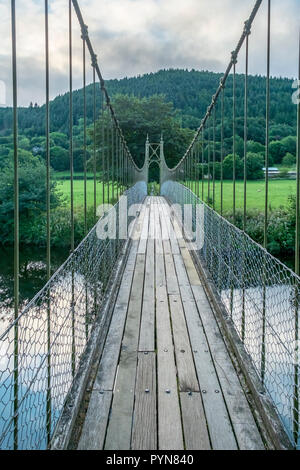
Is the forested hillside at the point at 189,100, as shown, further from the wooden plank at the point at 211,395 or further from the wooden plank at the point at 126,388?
the wooden plank at the point at 211,395

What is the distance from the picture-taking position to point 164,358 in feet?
5.33

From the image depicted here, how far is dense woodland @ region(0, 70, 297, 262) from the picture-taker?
6.95 meters

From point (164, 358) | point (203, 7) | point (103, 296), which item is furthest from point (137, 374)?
point (203, 7)

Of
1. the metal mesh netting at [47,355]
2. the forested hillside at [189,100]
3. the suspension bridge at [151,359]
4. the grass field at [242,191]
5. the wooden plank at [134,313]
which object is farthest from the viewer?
the grass field at [242,191]

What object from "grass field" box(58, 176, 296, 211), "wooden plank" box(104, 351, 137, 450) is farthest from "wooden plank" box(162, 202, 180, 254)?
"grass field" box(58, 176, 296, 211)

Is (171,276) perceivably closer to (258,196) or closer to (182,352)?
(182,352)

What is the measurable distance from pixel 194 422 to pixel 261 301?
1.86 ft

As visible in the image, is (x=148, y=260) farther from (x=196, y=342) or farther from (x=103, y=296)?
(x=196, y=342)

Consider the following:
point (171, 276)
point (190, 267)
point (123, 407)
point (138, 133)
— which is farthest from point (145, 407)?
point (138, 133)

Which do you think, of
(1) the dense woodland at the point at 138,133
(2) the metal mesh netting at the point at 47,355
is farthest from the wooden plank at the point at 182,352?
(1) the dense woodland at the point at 138,133

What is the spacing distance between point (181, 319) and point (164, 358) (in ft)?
1.52

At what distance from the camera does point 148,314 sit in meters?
2.15

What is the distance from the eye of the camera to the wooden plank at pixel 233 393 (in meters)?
1.12

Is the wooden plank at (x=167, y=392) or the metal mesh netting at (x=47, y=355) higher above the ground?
the metal mesh netting at (x=47, y=355)
